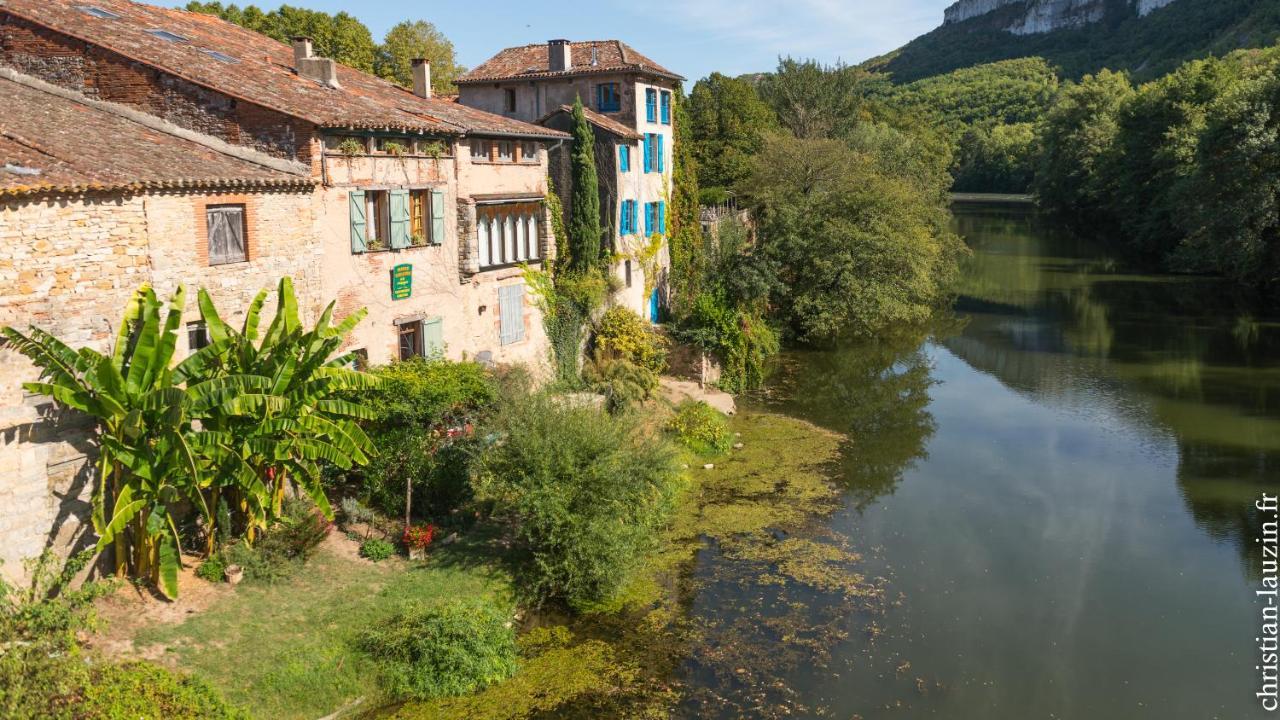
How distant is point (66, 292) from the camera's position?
50.4 feet

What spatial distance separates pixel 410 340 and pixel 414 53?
114 feet

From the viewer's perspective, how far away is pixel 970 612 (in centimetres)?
1859

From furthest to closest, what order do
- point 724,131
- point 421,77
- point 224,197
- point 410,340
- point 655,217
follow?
point 724,131
point 655,217
point 421,77
point 410,340
point 224,197

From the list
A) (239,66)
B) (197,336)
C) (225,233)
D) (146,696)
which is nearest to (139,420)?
(197,336)

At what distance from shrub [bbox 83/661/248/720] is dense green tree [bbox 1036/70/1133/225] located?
275 feet

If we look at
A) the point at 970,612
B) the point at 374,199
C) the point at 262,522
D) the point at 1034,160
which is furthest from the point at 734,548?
the point at 1034,160

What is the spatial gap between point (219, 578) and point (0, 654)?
4582mm

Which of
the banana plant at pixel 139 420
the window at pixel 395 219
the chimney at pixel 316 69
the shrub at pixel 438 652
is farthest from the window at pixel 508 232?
the shrub at pixel 438 652

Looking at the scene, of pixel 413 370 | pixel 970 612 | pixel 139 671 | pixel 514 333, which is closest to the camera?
pixel 139 671

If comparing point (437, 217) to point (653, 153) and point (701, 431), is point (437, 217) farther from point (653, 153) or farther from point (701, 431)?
point (653, 153)

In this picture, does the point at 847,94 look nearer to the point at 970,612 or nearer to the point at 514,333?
the point at 514,333

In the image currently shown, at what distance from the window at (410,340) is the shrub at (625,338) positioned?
28.5 feet

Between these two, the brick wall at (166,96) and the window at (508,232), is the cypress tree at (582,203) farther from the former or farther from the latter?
the brick wall at (166,96)

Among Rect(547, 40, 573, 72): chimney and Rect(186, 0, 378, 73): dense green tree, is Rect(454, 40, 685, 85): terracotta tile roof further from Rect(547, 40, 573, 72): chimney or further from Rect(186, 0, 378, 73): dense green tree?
Rect(186, 0, 378, 73): dense green tree
